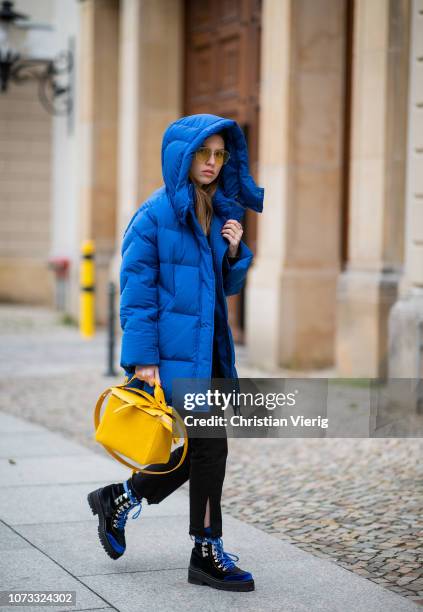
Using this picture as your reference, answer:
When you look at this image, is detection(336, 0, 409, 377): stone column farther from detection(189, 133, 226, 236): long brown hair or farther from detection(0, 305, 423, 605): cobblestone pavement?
detection(189, 133, 226, 236): long brown hair

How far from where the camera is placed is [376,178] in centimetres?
944

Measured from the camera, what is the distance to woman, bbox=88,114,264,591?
402 centimetres

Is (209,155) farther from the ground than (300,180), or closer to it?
closer to it

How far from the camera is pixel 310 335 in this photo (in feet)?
35.8

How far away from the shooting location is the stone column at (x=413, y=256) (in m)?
8.32

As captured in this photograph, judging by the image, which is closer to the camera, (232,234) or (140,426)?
(140,426)

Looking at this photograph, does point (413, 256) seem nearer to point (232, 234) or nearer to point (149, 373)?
point (232, 234)

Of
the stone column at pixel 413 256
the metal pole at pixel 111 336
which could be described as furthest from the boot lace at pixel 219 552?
the metal pole at pixel 111 336

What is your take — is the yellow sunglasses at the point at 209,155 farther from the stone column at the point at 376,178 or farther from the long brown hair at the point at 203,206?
the stone column at the point at 376,178

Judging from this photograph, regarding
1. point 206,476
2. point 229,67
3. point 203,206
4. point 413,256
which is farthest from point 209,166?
point 229,67

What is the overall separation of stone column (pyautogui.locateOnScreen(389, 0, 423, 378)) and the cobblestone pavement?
3.97ft

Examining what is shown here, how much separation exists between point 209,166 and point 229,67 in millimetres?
9269

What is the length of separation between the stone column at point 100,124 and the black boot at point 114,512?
11.3 meters

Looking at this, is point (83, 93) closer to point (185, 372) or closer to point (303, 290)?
point (303, 290)
